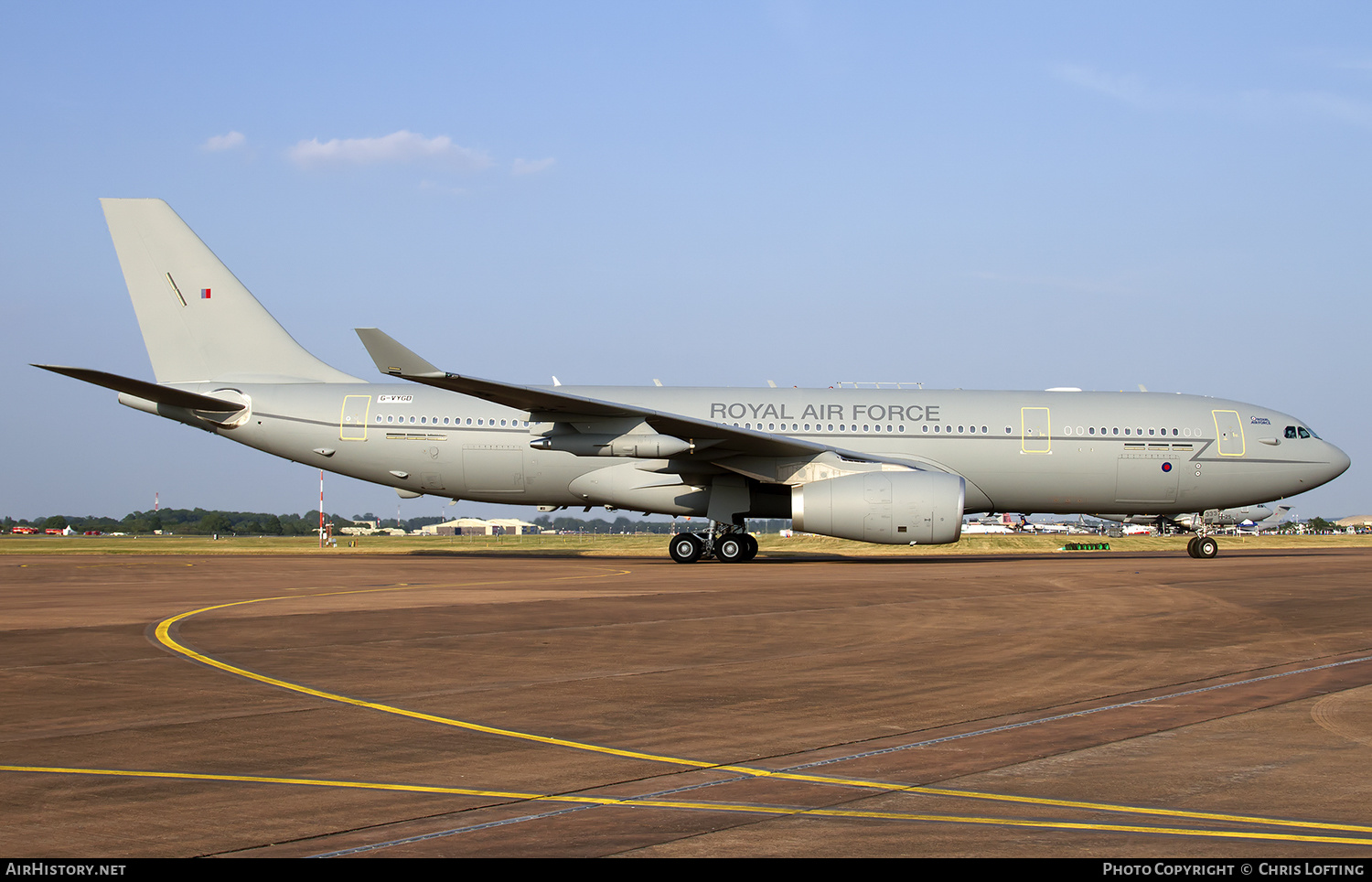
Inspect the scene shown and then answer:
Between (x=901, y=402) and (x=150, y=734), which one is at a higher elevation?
(x=901, y=402)

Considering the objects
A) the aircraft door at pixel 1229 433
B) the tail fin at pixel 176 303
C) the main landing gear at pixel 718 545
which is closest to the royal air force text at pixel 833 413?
the main landing gear at pixel 718 545

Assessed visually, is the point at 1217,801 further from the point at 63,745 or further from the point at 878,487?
the point at 878,487

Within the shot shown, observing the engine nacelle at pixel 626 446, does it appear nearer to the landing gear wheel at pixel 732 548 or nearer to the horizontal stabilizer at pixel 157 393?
the landing gear wheel at pixel 732 548

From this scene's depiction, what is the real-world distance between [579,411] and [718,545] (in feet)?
15.7

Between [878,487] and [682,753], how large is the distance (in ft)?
51.9

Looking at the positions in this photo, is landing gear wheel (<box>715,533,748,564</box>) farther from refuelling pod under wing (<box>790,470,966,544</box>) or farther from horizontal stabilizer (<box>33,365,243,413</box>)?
horizontal stabilizer (<box>33,365,243,413</box>)

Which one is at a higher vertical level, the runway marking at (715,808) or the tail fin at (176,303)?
the tail fin at (176,303)

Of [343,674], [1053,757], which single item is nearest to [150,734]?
[343,674]

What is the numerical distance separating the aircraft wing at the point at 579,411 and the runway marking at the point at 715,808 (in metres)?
14.1

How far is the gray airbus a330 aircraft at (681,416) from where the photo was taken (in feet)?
78.9

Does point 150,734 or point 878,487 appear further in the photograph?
point 878,487

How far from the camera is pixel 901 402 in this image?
81.7ft

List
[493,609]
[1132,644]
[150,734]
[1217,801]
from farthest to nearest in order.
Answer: [493,609] → [1132,644] → [150,734] → [1217,801]

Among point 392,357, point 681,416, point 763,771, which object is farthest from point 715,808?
point 681,416
